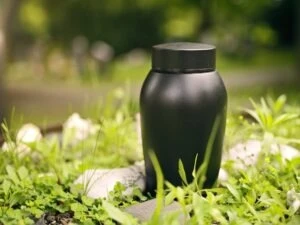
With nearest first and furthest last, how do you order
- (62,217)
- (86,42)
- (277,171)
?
(62,217) → (277,171) → (86,42)

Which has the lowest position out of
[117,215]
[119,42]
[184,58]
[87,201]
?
[119,42]

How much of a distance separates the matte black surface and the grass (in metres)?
0.12

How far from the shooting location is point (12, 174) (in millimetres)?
2256

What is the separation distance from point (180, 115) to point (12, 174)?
2.23ft

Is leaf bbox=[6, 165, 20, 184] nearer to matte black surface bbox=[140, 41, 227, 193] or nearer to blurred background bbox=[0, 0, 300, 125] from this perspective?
matte black surface bbox=[140, 41, 227, 193]

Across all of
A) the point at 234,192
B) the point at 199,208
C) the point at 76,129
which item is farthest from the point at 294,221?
the point at 76,129

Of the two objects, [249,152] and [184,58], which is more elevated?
[184,58]

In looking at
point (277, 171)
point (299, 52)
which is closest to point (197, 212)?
point (277, 171)

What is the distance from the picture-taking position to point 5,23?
770 centimetres

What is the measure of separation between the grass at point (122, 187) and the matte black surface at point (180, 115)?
0.12m

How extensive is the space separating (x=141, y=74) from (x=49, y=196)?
33.7 ft

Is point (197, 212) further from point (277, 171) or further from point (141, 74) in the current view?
point (141, 74)

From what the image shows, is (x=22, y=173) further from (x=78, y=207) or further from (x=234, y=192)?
(x=234, y=192)

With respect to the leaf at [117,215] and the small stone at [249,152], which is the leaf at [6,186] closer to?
the leaf at [117,215]
